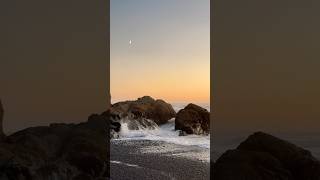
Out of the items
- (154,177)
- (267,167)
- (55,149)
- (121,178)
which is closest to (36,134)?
(55,149)

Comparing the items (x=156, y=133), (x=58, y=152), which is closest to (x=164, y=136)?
(x=156, y=133)

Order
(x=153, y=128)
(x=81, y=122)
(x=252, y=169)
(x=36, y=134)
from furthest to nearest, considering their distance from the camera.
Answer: (x=153, y=128) → (x=81, y=122) → (x=36, y=134) → (x=252, y=169)

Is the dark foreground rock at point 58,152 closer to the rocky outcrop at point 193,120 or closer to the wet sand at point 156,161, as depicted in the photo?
the wet sand at point 156,161

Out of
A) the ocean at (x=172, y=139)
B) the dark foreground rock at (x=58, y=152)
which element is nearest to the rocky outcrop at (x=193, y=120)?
the ocean at (x=172, y=139)

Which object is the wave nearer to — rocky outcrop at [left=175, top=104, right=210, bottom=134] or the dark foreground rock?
rocky outcrop at [left=175, top=104, right=210, bottom=134]

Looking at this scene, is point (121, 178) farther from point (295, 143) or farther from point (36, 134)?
point (295, 143)

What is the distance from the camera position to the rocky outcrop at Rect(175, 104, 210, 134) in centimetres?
1878

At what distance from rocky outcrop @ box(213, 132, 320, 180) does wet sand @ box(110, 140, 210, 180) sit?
78cm

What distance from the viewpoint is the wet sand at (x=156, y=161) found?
13094 mm

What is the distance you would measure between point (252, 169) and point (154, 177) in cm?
276

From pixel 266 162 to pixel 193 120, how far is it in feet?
23.9

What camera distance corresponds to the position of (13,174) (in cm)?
898

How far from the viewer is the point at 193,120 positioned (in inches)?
749

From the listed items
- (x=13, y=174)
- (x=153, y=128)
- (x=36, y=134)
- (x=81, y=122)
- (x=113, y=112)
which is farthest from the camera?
(x=153, y=128)
